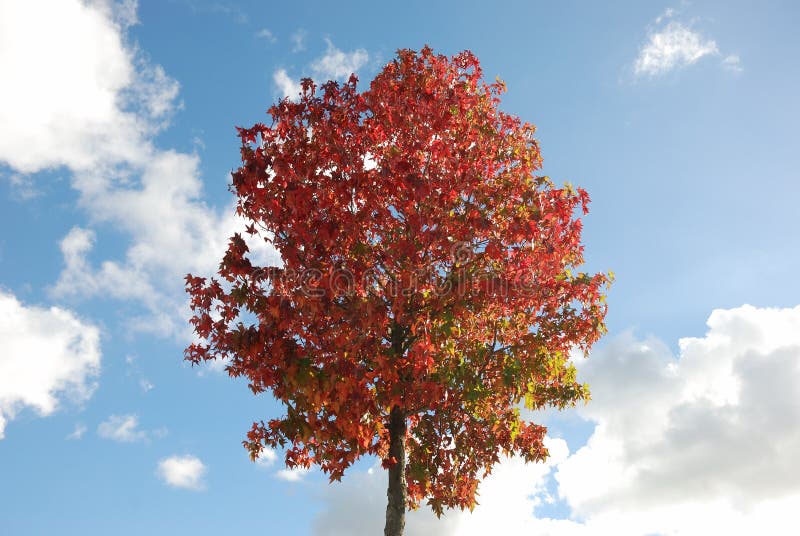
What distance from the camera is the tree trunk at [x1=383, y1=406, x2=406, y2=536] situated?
14234 mm

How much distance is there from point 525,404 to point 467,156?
596 cm

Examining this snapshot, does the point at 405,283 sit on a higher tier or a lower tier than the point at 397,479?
higher

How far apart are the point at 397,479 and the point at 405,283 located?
197 inches

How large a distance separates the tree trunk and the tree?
4 cm

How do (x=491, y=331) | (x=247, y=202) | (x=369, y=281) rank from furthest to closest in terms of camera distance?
(x=491, y=331), (x=369, y=281), (x=247, y=202)

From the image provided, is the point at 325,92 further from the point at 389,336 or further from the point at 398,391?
the point at 398,391

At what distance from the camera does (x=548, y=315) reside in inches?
577

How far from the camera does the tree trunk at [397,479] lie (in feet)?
46.7

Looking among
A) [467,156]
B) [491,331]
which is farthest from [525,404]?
[467,156]

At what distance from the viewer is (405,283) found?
13109mm

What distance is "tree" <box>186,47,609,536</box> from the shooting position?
12.3m

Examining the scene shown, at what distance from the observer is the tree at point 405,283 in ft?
40.3

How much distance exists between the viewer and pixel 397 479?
48.2 feet

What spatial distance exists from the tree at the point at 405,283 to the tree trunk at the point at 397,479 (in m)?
0.04
